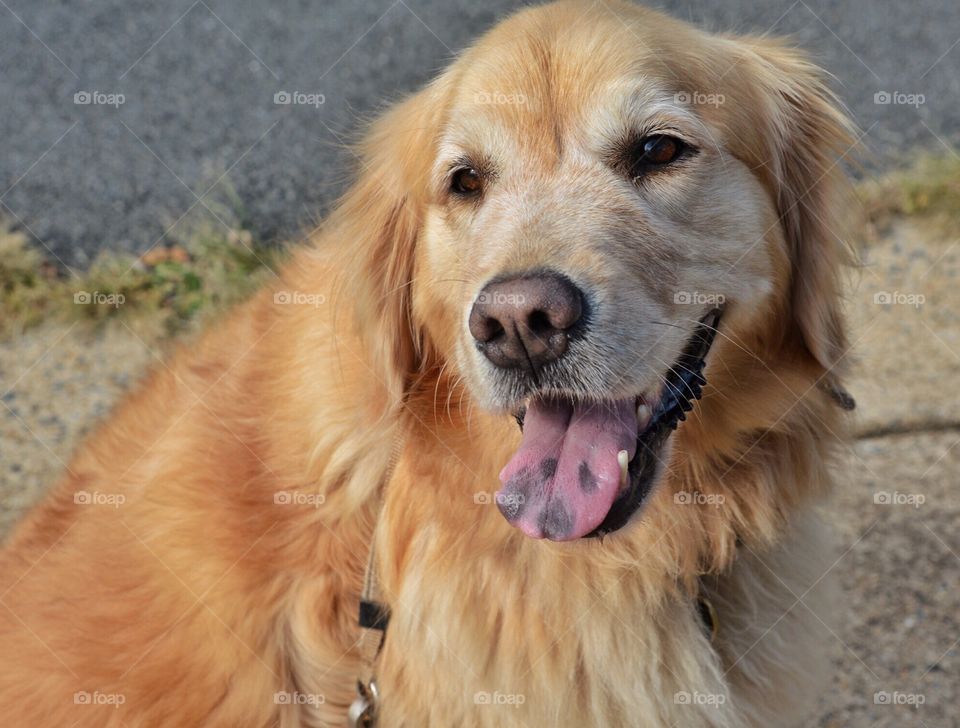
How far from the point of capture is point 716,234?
2.65 meters

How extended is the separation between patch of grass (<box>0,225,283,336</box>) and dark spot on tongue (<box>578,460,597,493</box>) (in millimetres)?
3281

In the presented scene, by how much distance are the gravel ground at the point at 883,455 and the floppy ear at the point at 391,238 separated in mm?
1374

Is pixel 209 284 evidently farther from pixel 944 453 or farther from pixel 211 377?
pixel 944 453

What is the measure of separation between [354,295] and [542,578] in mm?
997

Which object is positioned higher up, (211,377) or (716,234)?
(716,234)

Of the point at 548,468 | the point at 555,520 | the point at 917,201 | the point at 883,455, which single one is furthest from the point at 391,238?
the point at 917,201

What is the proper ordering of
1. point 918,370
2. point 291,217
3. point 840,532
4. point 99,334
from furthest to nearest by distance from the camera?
point 291,217
point 99,334
point 918,370
point 840,532

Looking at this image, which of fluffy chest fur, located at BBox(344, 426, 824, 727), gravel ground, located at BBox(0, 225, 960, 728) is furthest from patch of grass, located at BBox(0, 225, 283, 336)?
fluffy chest fur, located at BBox(344, 426, 824, 727)

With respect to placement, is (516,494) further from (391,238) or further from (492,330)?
(391,238)

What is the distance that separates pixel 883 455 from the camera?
15.3 ft

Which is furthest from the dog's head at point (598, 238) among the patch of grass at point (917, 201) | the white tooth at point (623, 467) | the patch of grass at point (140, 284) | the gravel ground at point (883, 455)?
the patch of grass at point (917, 201)

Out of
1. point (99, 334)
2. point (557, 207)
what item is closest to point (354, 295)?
point (557, 207)

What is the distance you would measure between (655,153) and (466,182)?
1.78ft

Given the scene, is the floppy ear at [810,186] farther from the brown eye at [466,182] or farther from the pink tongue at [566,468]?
the brown eye at [466,182]
